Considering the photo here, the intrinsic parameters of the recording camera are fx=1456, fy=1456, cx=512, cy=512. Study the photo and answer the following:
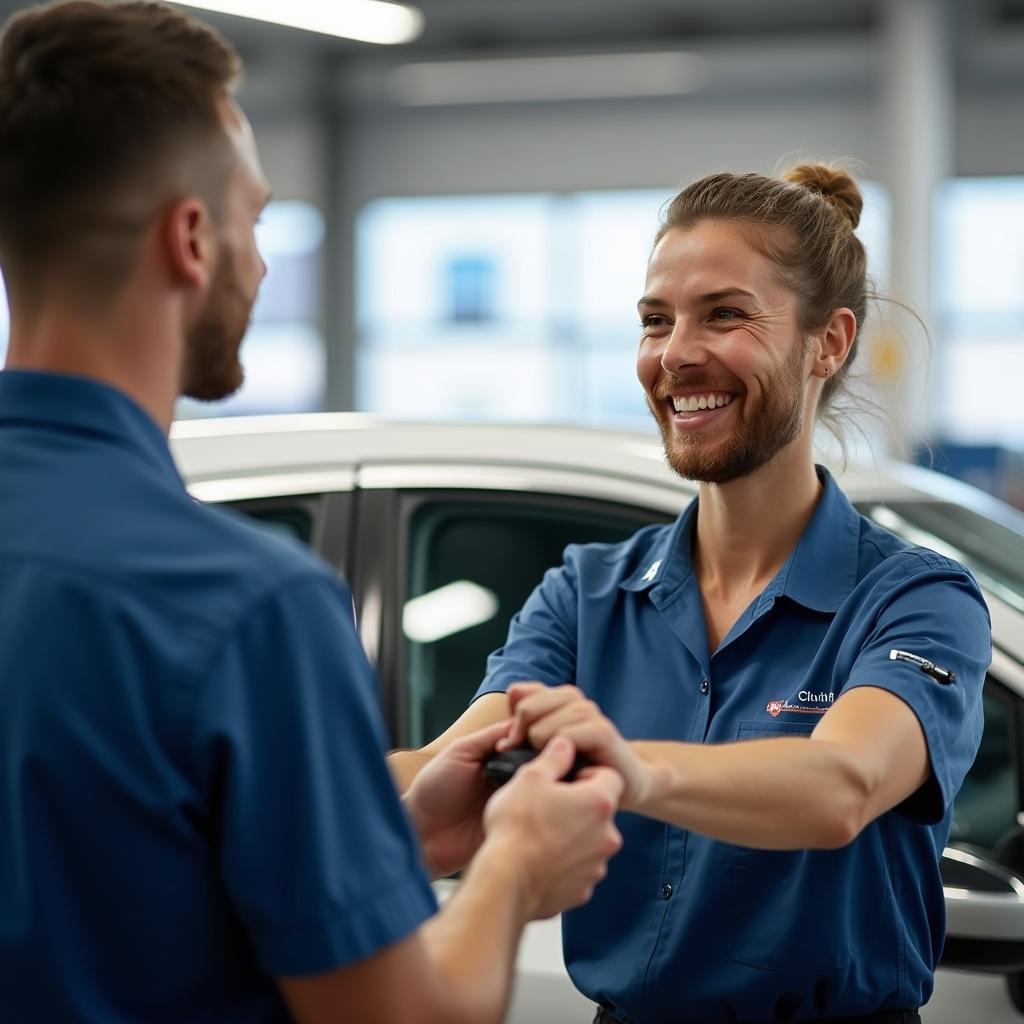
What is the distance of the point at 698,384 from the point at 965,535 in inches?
36.4

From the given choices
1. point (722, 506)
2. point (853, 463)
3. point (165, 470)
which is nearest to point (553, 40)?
point (853, 463)

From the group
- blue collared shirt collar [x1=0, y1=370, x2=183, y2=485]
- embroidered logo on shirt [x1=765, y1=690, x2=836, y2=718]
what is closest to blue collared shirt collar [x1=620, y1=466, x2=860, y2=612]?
embroidered logo on shirt [x1=765, y1=690, x2=836, y2=718]

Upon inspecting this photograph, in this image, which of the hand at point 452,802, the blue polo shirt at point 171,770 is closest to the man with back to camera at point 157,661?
the blue polo shirt at point 171,770

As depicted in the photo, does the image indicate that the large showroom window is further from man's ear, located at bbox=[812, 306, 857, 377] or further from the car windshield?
man's ear, located at bbox=[812, 306, 857, 377]

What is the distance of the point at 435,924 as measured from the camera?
1099 mm

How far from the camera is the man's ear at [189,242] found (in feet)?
3.55

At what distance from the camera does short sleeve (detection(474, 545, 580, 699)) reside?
179 centimetres

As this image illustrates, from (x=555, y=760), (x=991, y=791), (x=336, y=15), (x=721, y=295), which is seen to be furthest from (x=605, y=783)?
(x=336, y=15)

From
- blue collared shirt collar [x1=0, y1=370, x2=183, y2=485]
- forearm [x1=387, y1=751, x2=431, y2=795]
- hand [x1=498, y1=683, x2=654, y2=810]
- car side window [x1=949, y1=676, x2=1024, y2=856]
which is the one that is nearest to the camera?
blue collared shirt collar [x1=0, y1=370, x2=183, y2=485]

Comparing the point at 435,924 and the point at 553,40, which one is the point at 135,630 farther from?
the point at 553,40

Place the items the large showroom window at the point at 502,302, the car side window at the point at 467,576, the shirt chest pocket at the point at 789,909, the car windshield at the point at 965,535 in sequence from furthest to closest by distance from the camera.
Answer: the large showroom window at the point at 502,302
the car side window at the point at 467,576
the car windshield at the point at 965,535
the shirt chest pocket at the point at 789,909

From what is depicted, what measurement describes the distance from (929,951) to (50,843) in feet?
3.47

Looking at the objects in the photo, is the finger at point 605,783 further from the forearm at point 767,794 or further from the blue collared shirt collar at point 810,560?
the blue collared shirt collar at point 810,560

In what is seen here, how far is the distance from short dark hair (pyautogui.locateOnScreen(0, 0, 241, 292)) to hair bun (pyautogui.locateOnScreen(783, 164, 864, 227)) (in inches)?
43.6
